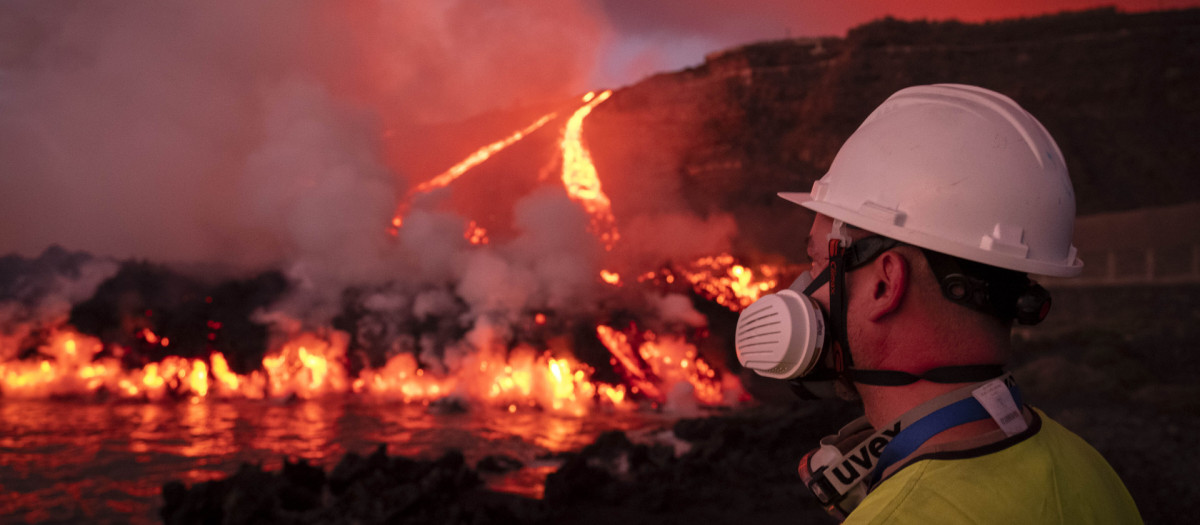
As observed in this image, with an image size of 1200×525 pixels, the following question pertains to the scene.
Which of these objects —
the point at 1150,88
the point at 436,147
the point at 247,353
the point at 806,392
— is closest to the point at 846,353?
the point at 806,392

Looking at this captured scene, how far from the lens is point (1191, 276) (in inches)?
891

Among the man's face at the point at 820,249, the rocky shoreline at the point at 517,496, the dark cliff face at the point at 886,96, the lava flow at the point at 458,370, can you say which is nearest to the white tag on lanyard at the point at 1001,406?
the man's face at the point at 820,249

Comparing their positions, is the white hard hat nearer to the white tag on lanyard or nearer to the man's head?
the man's head

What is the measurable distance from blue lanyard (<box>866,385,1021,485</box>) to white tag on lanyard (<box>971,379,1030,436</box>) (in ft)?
0.08

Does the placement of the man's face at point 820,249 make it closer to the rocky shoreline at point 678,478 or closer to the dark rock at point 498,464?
the rocky shoreline at point 678,478

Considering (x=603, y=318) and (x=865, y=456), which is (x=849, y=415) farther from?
(x=865, y=456)

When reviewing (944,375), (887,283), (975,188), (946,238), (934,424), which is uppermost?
(975,188)

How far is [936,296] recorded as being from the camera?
71.1 inches

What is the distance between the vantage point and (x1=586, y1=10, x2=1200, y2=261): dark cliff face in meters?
33.6

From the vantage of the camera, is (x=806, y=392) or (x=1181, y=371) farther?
(x=1181, y=371)

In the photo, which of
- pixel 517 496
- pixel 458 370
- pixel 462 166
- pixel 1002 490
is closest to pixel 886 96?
pixel 462 166

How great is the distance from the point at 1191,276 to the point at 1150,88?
17.6 m

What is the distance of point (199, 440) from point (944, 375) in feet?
48.9

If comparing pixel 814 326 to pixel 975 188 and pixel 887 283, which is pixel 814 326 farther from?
pixel 975 188
